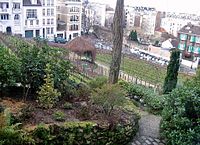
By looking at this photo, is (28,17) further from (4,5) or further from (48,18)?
(4,5)

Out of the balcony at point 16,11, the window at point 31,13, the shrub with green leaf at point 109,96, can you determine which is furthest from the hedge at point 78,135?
the window at point 31,13

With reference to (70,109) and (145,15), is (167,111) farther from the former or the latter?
(145,15)

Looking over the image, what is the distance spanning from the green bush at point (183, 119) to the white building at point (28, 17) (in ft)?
123

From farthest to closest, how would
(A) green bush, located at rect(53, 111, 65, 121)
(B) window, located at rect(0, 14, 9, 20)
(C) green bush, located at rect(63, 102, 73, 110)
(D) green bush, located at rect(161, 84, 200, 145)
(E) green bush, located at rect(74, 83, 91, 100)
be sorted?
(B) window, located at rect(0, 14, 9, 20) < (E) green bush, located at rect(74, 83, 91, 100) < (C) green bush, located at rect(63, 102, 73, 110) < (D) green bush, located at rect(161, 84, 200, 145) < (A) green bush, located at rect(53, 111, 65, 121)

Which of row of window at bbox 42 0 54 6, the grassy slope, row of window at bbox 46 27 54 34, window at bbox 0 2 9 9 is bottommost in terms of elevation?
the grassy slope

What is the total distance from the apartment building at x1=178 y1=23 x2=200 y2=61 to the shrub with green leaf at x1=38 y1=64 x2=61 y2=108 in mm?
47001

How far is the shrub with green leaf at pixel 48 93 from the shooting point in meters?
8.91

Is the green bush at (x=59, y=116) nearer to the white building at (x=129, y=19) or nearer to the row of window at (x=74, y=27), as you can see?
the row of window at (x=74, y=27)

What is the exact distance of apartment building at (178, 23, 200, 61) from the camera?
53141 millimetres

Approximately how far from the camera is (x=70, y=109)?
9.38 meters

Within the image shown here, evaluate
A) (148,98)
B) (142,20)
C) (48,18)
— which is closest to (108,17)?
(142,20)

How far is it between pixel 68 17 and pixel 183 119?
147ft

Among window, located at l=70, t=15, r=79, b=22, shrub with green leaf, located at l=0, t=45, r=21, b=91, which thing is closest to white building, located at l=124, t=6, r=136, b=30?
window, located at l=70, t=15, r=79, b=22

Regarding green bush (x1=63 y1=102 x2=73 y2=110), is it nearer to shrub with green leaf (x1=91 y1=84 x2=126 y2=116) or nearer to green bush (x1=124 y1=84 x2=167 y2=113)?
shrub with green leaf (x1=91 y1=84 x2=126 y2=116)
